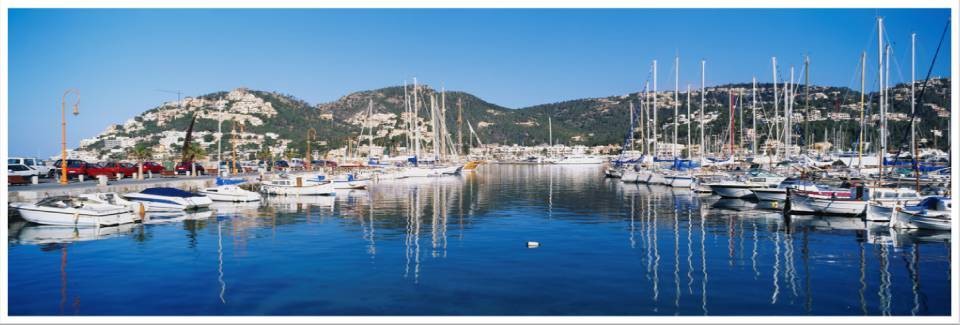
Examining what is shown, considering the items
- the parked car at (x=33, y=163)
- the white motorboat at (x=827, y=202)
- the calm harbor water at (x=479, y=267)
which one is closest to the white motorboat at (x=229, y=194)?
the calm harbor water at (x=479, y=267)

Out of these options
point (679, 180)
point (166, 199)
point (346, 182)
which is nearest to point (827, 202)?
point (679, 180)

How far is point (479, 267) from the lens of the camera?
21.8 meters

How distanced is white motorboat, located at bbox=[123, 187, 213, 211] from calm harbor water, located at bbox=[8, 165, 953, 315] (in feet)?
12.4

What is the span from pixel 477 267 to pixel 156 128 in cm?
19991

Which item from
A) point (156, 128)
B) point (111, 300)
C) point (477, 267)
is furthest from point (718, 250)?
→ point (156, 128)

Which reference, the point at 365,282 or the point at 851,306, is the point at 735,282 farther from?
the point at 365,282

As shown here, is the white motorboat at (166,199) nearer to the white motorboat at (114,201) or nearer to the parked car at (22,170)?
the white motorboat at (114,201)

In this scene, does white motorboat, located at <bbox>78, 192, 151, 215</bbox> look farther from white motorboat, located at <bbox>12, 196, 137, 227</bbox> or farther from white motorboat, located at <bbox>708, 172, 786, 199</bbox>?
white motorboat, located at <bbox>708, 172, 786, 199</bbox>

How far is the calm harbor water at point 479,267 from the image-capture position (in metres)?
16.7

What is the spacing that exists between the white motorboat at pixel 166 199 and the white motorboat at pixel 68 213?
282 inches

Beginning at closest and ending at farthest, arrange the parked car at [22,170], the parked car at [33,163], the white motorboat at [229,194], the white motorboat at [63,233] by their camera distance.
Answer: the white motorboat at [63,233]
the white motorboat at [229,194]
the parked car at [22,170]
the parked car at [33,163]

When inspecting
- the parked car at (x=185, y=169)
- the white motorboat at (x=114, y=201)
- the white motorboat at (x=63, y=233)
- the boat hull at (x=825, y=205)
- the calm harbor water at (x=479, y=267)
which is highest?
the parked car at (x=185, y=169)

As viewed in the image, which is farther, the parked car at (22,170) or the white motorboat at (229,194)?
the parked car at (22,170)

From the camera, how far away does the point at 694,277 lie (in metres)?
20.0
